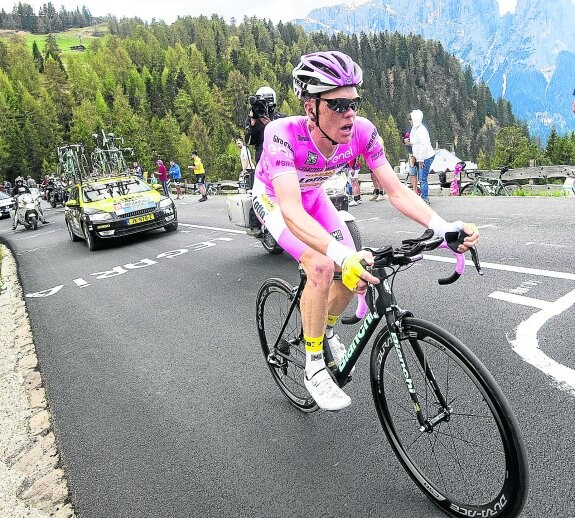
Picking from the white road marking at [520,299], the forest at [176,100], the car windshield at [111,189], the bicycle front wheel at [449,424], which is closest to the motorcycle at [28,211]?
the car windshield at [111,189]

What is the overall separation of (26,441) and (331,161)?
2.98 metres

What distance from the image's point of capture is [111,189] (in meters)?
13.8

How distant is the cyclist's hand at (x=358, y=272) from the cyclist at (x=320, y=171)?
0.20m

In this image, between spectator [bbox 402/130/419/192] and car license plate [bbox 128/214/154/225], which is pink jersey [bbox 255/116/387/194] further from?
spectator [bbox 402/130/419/192]

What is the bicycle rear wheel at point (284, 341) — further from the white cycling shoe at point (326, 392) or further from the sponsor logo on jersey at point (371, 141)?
the sponsor logo on jersey at point (371, 141)

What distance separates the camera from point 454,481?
2477 millimetres

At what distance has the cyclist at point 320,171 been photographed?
2877 mm

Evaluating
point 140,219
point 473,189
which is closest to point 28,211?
point 140,219

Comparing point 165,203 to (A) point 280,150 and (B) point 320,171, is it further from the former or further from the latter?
(A) point 280,150

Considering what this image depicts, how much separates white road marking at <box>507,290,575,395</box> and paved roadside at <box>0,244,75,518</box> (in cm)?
316

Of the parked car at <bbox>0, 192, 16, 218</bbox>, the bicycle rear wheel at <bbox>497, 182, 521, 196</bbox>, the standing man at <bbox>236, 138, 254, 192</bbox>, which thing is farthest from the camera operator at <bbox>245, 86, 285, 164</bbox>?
the parked car at <bbox>0, 192, 16, 218</bbox>

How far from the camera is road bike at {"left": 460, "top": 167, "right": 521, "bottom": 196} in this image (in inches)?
653

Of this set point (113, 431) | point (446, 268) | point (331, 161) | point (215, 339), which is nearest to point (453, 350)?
point (331, 161)

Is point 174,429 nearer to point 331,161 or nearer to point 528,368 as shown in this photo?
point 331,161
